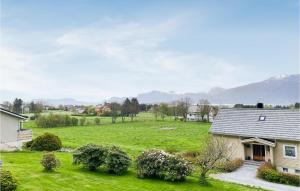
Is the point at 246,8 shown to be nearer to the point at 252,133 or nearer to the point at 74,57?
the point at 252,133

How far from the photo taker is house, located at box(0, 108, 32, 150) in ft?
108

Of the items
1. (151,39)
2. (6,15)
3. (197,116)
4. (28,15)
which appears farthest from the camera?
(197,116)

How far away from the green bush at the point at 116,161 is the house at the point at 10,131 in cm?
1341

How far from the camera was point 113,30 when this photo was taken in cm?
3450

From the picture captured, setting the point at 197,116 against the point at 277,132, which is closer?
the point at 277,132

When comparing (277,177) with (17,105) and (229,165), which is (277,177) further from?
(17,105)

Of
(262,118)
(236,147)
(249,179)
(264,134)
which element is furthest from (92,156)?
(262,118)

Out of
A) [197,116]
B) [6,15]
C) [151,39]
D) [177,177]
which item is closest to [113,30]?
[151,39]

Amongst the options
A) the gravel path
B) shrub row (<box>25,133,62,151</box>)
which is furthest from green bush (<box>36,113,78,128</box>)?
the gravel path

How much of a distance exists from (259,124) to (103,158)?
1794 cm

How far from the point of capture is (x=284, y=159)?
32062 millimetres

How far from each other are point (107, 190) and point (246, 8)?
Result: 18.0 m

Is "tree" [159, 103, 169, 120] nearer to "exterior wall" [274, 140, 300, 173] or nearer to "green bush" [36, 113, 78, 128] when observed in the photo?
"green bush" [36, 113, 78, 128]

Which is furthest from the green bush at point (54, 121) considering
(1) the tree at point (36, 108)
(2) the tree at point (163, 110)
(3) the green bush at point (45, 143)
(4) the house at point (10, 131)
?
(4) the house at point (10, 131)
